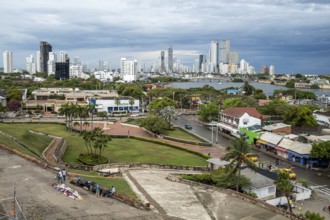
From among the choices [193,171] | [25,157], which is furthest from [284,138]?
[25,157]

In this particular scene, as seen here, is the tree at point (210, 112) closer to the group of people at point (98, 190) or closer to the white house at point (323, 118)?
the white house at point (323, 118)

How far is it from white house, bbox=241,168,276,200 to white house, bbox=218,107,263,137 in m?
35.6

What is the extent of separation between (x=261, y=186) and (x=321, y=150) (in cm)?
1825

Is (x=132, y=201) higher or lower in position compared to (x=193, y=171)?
higher

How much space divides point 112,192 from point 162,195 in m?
4.72

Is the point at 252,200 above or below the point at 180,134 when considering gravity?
above

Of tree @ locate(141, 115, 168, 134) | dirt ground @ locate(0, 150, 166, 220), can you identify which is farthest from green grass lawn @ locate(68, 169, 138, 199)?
tree @ locate(141, 115, 168, 134)

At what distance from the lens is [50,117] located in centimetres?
9625

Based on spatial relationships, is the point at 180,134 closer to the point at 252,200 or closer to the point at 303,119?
the point at 303,119

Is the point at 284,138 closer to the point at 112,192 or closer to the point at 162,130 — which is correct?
the point at 162,130

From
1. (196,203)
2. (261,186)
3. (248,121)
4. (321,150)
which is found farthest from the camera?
(248,121)

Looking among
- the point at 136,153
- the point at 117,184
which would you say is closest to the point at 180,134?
the point at 136,153

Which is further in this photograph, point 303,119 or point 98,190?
point 303,119

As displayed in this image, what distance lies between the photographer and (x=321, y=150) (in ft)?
160
